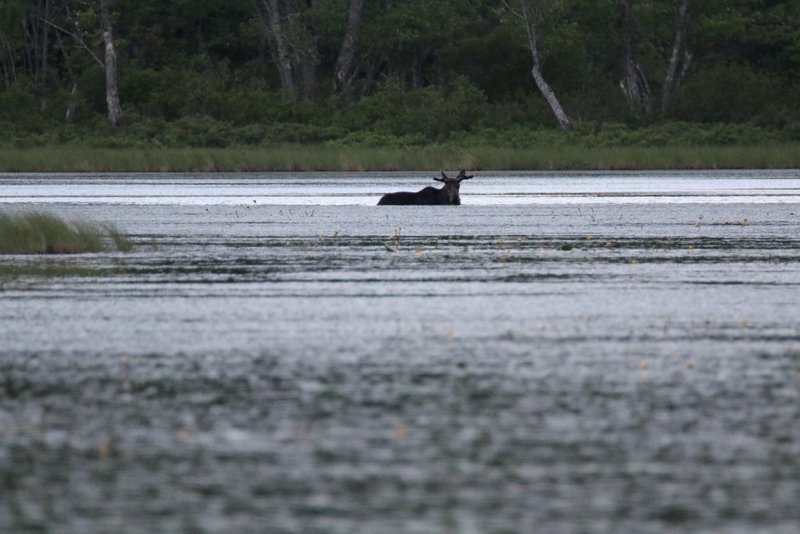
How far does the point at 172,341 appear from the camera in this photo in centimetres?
1267

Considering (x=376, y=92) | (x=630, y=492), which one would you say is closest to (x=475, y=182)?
(x=376, y=92)

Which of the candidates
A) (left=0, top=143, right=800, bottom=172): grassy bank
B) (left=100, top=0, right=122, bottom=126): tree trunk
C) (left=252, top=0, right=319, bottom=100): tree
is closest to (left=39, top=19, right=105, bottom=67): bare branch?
(left=100, top=0, right=122, bottom=126): tree trunk

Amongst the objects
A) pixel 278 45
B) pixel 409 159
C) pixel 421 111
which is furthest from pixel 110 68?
pixel 409 159

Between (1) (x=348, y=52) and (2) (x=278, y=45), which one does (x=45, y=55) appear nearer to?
(2) (x=278, y=45)

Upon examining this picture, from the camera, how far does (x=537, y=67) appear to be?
198 feet

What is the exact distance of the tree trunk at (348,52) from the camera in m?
64.0

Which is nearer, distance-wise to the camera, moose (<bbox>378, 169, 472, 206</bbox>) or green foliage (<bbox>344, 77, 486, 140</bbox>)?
moose (<bbox>378, 169, 472, 206</bbox>)

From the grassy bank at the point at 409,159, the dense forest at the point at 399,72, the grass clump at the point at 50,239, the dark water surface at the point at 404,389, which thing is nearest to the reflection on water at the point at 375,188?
the grassy bank at the point at 409,159

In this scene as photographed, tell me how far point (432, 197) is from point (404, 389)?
2365 centimetres

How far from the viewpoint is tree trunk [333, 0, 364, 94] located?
64.0 meters

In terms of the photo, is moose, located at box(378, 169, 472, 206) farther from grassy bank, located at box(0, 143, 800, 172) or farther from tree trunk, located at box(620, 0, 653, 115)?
tree trunk, located at box(620, 0, 653, 115)

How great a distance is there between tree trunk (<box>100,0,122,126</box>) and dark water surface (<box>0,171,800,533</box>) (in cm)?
3889

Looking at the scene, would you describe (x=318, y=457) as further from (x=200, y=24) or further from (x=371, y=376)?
(x=200, y=24)

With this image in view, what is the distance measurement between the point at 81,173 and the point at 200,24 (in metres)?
17.3
